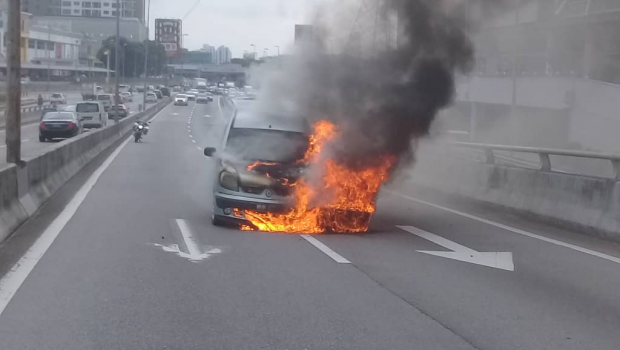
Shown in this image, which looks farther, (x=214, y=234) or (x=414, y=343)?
(x=214, y=234)

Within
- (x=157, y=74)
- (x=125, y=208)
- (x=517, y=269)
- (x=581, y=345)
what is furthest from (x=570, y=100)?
(x=157, y=74)

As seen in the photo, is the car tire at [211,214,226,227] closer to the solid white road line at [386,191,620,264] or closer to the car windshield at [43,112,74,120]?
the solid white road line at [386,191,620,264]

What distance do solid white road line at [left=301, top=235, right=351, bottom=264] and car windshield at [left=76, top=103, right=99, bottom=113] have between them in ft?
133

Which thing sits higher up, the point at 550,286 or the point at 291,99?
the point at 291,99

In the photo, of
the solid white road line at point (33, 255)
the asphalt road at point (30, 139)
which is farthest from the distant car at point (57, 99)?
the solid white road line at point (33, 255)

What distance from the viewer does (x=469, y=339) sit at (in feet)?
23.1

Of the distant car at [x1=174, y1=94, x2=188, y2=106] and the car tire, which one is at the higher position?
the distant car at [x1=174, y1=94, x2=188, y2=106]

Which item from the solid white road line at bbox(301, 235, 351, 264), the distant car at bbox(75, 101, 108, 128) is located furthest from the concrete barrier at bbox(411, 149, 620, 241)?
the distant car at bbox(75, 101, 108, 128)

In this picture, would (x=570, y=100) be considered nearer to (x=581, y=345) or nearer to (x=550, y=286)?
(x=550, y=286)

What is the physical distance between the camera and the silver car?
13.0 meters

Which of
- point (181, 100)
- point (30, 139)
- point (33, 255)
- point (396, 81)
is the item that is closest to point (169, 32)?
point (181, 100)

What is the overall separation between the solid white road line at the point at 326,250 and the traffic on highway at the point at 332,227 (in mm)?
73

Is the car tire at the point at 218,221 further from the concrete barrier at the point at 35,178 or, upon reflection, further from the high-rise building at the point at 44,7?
the high-rise building at the point at 44,7

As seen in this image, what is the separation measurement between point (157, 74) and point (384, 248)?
122315 mm
